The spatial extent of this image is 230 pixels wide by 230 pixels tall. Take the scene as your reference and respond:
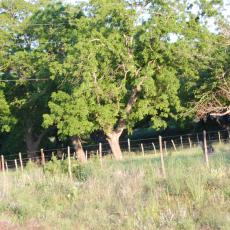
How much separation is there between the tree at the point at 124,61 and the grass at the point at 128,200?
61.0ft

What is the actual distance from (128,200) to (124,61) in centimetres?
2304

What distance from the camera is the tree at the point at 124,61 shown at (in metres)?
33.5

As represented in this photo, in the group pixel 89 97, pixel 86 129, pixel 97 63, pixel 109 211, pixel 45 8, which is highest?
pixel 45 8

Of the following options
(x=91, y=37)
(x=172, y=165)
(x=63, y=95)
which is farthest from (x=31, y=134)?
(x=172, y=165)

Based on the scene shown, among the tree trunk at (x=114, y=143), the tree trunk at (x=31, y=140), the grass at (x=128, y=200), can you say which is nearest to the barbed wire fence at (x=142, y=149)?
the tree trunk at (x=31, y=140)

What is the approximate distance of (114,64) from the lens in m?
34.7

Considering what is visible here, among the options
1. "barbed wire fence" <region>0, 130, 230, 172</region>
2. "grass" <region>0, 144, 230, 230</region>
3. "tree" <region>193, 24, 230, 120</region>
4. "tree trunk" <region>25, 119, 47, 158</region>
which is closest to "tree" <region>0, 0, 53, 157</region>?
"tree trunk" <region>25, 119, 47, 158</region>

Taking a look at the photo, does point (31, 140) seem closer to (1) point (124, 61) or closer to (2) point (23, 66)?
(2) point (23, 66)

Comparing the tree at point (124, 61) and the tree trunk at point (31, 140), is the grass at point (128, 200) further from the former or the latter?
the tree trunk at point (31, 140)

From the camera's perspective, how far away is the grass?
32.8ft

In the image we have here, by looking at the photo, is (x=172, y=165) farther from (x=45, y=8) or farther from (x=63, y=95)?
(x=45, y=8)

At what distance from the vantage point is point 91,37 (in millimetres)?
34000

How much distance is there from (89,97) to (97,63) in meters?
2.63

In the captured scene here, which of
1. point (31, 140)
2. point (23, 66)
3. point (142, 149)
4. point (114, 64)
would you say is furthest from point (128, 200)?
point (31, 140)
